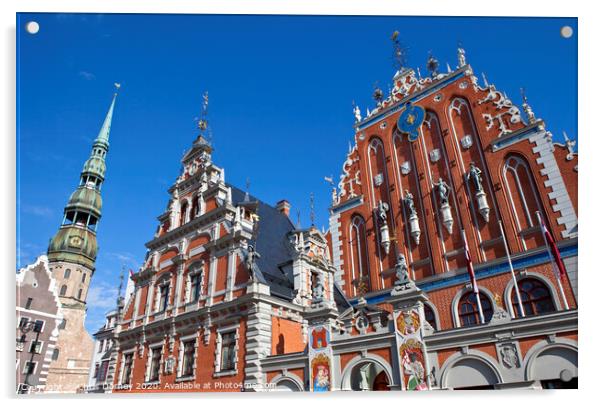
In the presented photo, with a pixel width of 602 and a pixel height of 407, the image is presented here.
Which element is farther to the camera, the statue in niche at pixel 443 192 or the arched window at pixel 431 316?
the statue in niche at pixel 443 192

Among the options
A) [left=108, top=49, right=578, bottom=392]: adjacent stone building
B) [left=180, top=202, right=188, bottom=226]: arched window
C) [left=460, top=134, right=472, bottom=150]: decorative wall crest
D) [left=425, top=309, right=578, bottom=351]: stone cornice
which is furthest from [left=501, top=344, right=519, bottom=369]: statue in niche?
[left=180, top=202, right=188, bottom=226]: arched window

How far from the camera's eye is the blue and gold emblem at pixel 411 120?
1193 centimetres

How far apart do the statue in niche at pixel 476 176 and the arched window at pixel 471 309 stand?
2.51m

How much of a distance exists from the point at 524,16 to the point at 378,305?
22.9 ft

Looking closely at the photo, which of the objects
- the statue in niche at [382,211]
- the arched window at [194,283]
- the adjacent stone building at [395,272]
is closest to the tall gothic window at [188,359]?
the adjacent stone building at [395,272]

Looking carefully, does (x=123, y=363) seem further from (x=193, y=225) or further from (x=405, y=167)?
(x=405, y=167)

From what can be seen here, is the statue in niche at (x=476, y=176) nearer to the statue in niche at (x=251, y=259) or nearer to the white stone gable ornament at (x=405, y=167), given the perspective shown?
the white stone gable ornament at (x=405, y=167)

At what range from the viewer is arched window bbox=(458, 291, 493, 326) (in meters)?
9.12

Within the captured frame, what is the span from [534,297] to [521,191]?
2.37 meters

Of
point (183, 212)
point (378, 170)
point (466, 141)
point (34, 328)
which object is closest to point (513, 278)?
point (466, 141)

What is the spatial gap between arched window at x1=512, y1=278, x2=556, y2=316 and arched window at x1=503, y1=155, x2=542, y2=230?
3.95 ft

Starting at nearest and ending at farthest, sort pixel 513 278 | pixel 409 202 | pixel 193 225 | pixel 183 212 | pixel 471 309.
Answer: pixel 513 278 → pixel 471 309 → pixel 409 202 → pixel 193 225 → pixel 183 212

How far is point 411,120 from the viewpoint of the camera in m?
12.1
